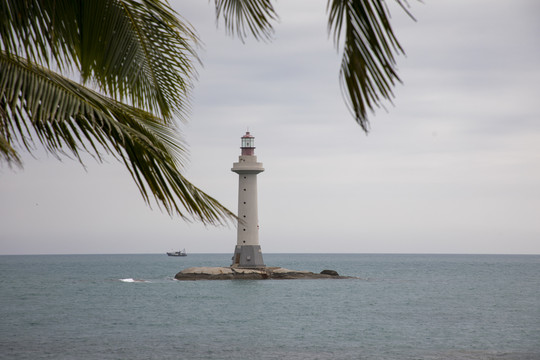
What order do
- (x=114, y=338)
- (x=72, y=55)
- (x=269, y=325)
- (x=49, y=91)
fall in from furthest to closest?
(x=269, y=325), (x=114, y=338), (x=72, y=55), (x=49, y=91)

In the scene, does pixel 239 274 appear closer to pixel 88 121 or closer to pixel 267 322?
pixel 267 322

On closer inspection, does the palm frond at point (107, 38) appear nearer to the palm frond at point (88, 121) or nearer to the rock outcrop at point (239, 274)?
the palm frond at point (88, 121)

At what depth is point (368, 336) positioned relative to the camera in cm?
3994

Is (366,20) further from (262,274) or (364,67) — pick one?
(262,274)

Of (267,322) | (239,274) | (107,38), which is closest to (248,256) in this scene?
(239,274)

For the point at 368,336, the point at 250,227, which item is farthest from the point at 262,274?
the point at 368,336

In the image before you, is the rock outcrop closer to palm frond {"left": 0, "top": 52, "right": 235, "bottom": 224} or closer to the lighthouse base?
the lighthouse base

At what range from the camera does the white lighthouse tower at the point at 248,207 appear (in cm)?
5762

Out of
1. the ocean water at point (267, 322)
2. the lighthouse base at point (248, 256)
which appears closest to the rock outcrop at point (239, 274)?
the lighthouse base at point (248, 256)

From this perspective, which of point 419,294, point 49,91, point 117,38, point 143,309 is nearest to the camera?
point 49,91

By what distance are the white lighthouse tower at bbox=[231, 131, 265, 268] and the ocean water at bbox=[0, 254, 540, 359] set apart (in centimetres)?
360

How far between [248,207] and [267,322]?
544 inches

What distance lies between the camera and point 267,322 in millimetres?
45875

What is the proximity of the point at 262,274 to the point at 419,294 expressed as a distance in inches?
778
